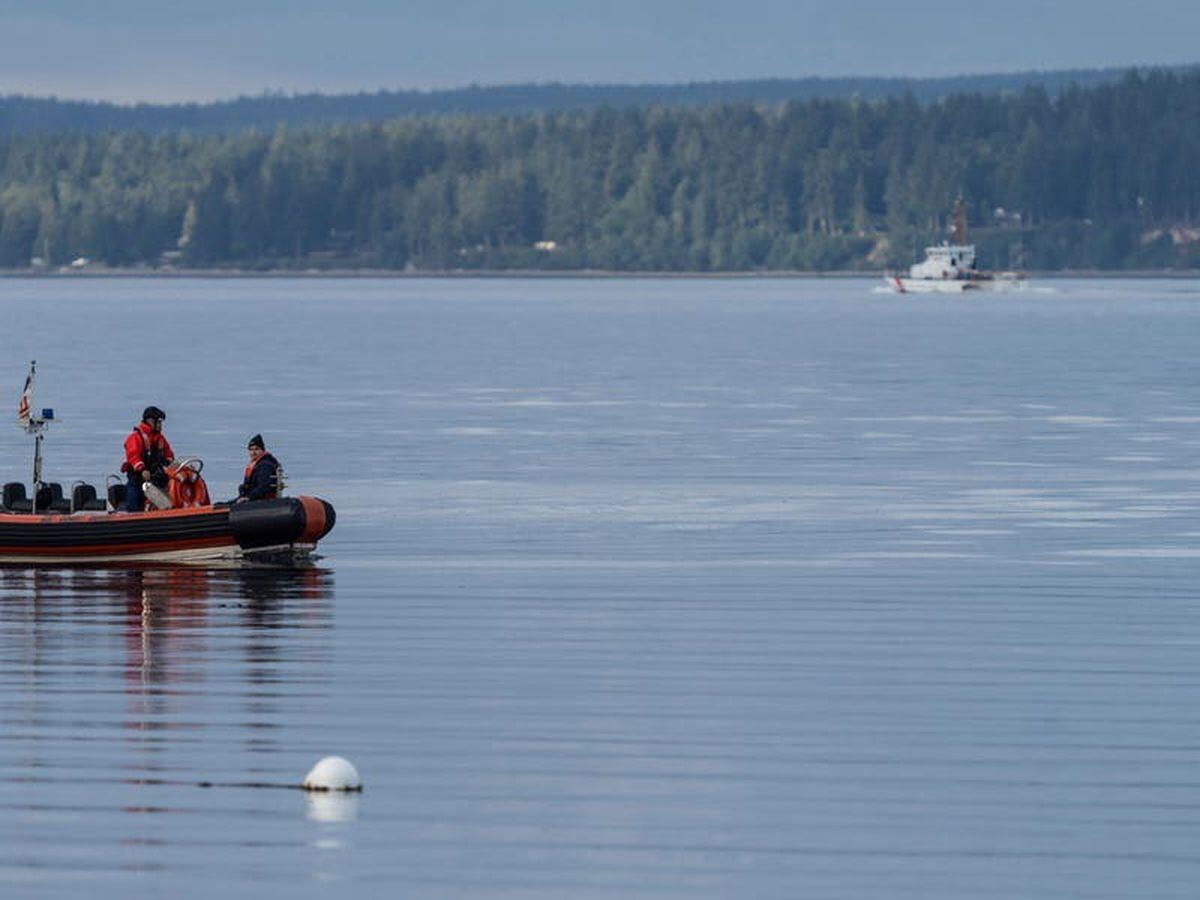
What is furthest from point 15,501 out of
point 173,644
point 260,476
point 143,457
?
point 173,644

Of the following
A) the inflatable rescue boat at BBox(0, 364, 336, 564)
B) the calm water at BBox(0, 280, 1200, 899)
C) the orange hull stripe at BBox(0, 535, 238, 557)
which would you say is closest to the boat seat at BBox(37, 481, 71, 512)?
the inflatable rescue boat at BBox(0, 364, 336, 564)

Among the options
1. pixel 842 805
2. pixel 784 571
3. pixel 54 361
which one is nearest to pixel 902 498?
pixel 784 571

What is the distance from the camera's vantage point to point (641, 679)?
25484mm

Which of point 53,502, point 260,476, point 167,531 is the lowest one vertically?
point 167,531

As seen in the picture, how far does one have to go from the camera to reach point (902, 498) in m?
44.8

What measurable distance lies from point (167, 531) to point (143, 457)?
2.98ft

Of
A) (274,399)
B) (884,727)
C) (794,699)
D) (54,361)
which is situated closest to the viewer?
(884,727)

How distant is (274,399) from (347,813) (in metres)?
58.1

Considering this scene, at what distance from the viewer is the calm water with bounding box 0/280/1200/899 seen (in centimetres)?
1817

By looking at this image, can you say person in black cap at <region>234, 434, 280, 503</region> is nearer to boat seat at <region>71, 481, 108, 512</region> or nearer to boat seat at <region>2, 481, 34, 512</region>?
boat seat at <region>71, 481, 108, 512</region>

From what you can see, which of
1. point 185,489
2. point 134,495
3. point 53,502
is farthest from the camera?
point 53,502

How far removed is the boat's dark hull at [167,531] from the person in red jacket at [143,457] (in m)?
0.47

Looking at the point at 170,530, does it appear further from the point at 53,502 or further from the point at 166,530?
the point at 53,502

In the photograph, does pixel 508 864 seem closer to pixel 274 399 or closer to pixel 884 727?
pixel 884 727
